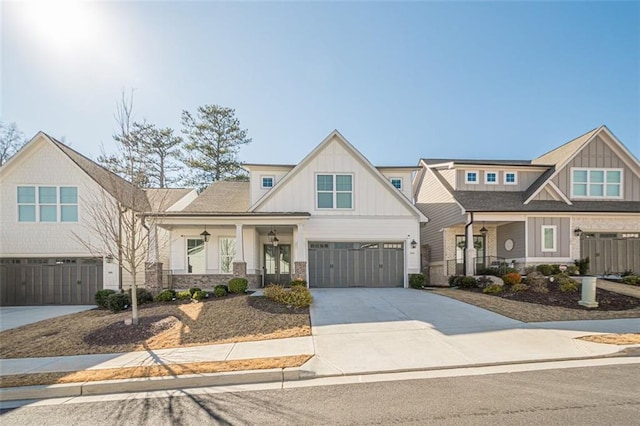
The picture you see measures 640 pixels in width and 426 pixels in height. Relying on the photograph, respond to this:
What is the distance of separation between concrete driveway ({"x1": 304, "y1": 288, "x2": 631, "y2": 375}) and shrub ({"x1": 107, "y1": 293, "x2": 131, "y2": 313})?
7295 millimetres

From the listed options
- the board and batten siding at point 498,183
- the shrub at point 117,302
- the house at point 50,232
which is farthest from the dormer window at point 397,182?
the shrub at point 117,302

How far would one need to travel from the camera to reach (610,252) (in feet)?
53.9

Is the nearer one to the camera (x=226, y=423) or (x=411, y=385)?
(x=226, y=423)

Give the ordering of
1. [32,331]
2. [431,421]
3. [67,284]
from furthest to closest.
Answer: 1. [67,284]
2. [32,331]
3. [431,421]

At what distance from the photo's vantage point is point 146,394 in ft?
17.4

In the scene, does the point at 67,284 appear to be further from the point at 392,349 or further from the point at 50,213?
the point at 392,349

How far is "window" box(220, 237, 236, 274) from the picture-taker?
16.2 metres

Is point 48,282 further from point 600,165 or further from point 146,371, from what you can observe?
point 600,165

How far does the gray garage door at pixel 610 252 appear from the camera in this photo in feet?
53.7

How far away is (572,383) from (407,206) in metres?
11.0

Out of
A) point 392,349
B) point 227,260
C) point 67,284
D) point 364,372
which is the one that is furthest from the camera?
point 227,260

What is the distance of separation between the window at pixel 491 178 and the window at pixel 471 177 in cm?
58

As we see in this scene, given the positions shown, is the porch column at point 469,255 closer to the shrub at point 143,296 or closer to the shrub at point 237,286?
the shrub at point 237,286

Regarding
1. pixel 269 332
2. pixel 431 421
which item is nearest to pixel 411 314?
pixel 269 332
